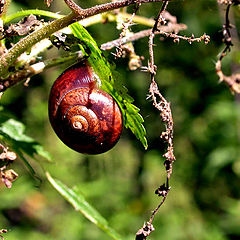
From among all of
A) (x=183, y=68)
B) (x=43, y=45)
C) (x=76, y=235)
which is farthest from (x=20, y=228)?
(x=43, y=45)

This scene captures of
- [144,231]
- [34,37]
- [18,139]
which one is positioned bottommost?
[144,231]

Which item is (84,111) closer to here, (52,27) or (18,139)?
(52,27)

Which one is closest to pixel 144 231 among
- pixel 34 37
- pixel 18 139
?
pixel 34 37

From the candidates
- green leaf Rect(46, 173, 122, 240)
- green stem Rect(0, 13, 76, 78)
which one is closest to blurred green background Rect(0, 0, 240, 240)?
green leaf Rect(46, 173, 122, 240)

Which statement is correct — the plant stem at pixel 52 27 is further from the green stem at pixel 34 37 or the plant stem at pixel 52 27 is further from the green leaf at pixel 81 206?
the green leaf at pixel 81 206

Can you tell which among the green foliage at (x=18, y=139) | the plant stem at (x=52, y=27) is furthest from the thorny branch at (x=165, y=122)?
the green foliage at (x=18, y=139)

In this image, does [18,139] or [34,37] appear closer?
[34,37]
